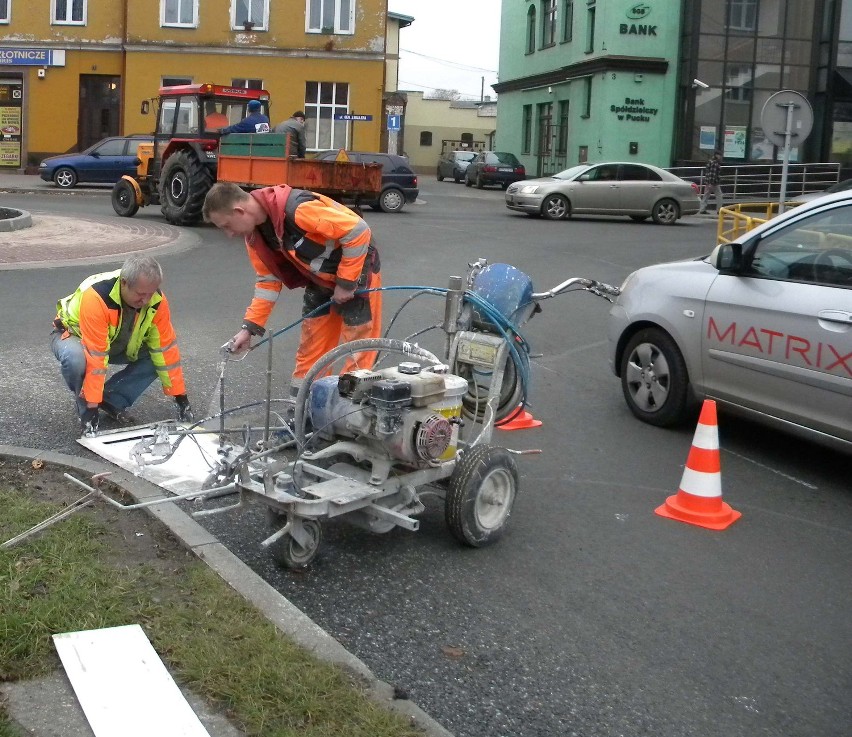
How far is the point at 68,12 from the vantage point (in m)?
38.3

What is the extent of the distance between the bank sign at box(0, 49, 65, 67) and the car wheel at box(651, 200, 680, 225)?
2227cm

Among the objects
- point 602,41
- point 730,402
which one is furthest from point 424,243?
point 602,41

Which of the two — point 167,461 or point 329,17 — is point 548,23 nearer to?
point 329,17

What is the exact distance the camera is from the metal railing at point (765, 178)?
1406 inches

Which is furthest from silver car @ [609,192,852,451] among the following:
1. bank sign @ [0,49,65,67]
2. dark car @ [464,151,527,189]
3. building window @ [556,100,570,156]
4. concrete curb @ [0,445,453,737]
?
bank sign @ [0,49,65,67]

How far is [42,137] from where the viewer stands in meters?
38.9

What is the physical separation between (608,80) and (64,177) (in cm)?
1770

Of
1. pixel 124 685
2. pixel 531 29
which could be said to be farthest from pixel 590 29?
pixel 124 685

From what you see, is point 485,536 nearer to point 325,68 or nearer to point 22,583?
point 22,583

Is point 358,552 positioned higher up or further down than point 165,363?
further down

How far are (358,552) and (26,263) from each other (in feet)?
34.7

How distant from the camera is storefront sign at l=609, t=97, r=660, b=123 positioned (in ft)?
122

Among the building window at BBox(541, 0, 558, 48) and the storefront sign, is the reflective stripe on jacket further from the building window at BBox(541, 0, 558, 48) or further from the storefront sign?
the building window at BBox(541, 0, 558, 48)

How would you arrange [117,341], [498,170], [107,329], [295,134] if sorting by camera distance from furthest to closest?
[498,170] → [295,134] → [117,341] → [107,329]
